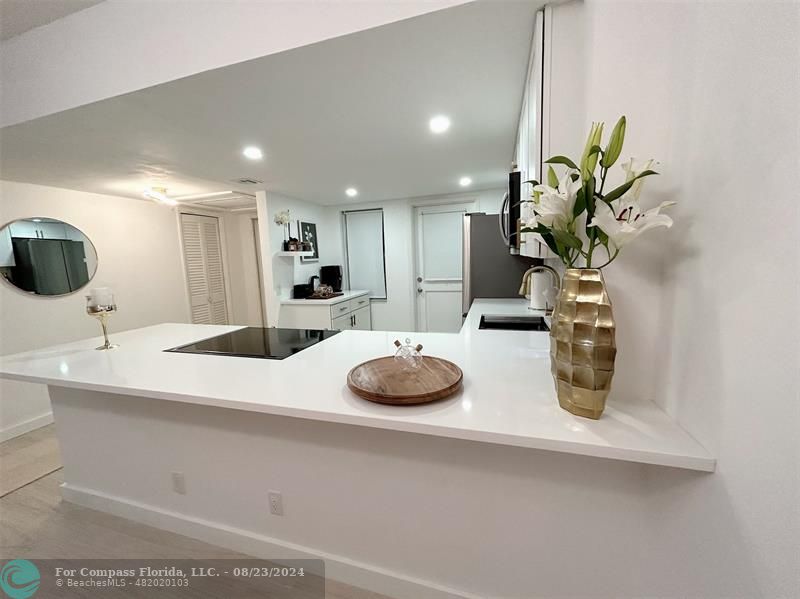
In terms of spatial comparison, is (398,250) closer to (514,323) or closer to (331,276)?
(331,276)

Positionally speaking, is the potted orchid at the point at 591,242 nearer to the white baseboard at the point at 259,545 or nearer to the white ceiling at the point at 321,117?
Result: the white ceiling at the point at 321,117

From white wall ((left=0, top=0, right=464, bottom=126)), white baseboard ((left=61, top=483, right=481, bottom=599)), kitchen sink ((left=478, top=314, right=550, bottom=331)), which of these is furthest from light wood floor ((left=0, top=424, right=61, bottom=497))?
kitchen sink ((left=478, top=314, right=550, bottom=331))

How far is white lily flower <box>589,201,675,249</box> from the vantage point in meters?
0.67

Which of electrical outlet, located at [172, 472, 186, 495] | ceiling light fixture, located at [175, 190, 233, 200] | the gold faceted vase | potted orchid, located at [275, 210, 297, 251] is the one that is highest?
ceiling light fixture, located at [175, 190, 233, 200]

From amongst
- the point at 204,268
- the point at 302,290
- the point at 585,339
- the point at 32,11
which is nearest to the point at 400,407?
the point at 585,339

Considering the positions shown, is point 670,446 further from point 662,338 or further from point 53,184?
point 53,184

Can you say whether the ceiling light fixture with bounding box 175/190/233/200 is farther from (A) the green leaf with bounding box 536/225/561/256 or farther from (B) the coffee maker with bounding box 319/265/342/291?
(A) the green leaf with bounding box 536/225/561/256

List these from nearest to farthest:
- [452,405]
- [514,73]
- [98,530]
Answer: [452,405] < [514,73] < [98,530]

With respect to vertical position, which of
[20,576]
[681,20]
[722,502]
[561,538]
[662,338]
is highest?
[681,20]

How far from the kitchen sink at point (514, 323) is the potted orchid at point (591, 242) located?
111 centimetres

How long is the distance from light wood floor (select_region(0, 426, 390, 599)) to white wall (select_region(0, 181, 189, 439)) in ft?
4.11

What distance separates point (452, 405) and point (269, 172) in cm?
273

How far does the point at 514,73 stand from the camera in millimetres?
1366

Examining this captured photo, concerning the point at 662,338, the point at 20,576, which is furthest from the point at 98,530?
the point at 662,338
